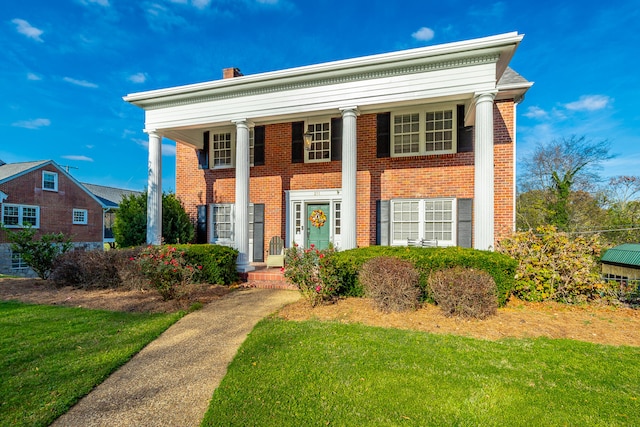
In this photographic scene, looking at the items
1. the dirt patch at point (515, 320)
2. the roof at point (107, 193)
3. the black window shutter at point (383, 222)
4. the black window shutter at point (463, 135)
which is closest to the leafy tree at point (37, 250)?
the dirt patch at point (515, 320)

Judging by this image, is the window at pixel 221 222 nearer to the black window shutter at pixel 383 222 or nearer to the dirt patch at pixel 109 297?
the dirt patch at pixel 109 297

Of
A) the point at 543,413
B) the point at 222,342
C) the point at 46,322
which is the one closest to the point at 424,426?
the point at 543,413

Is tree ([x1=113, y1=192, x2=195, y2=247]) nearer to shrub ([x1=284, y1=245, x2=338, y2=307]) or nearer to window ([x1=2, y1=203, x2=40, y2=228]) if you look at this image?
shrub ([x1=284, y1=245, x2=338, y2=307])

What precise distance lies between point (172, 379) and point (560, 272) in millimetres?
7127

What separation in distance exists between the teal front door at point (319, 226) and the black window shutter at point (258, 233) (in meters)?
1.66

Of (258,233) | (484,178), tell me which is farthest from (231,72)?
(484,178)

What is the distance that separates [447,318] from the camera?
4.99 m

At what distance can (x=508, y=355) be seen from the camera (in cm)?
367

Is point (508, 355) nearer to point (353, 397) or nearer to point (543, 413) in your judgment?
point (543, 413)

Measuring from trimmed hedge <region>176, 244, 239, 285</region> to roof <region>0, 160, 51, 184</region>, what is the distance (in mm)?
19858

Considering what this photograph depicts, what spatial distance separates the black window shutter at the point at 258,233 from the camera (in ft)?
34.3

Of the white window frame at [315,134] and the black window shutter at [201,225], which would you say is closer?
the white window frame at [315,134]

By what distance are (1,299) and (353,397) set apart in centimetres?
826

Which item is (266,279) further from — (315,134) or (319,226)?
(315,134)
